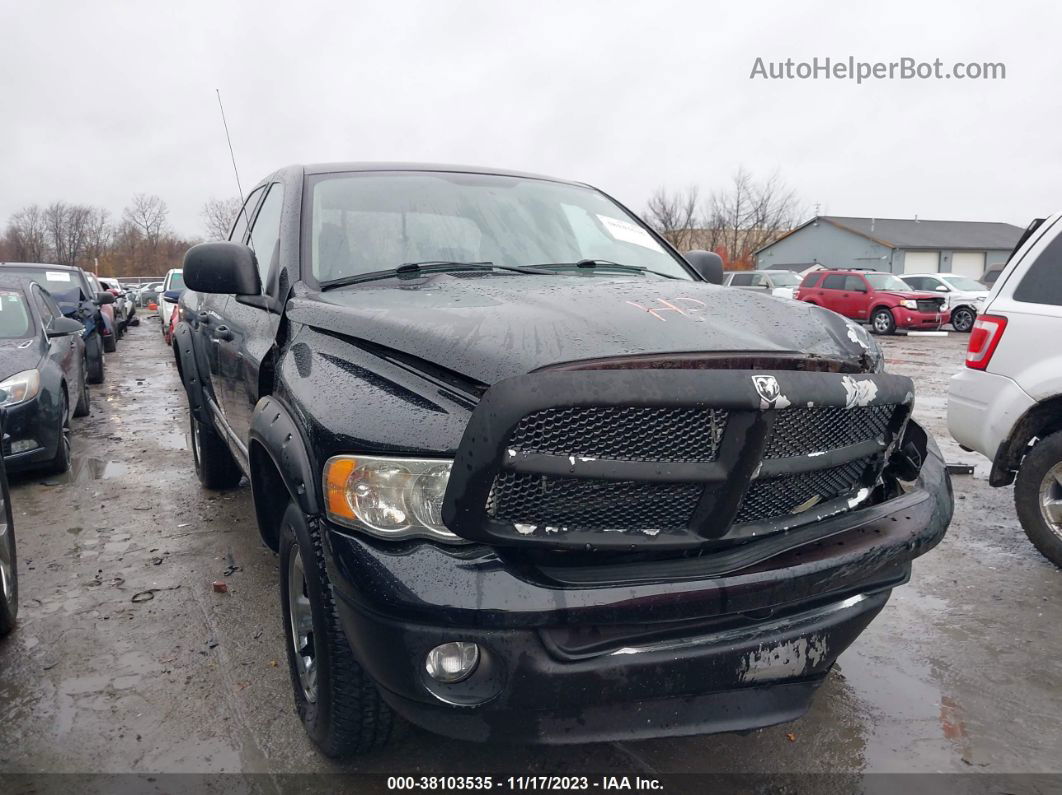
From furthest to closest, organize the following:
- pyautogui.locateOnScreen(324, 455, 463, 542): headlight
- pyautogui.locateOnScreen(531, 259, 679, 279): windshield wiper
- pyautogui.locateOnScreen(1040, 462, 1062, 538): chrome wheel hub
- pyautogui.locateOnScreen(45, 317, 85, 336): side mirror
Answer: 1. pyautogui.locateOnScreen(45, 317, 85, 336): side mirror
2. pyautogui.locateOnScreen(1040, 462, 1062, 538): chrome wheel hub
3. pyautogui.locateOnScreen(531, 259, 679, 279): windshield wiper
4. pyautogui.locateOnScreen(324, 455, 463, 542): headlight

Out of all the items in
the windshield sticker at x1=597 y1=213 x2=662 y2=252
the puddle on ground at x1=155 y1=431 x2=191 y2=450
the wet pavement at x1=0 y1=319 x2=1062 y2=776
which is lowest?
the puddle on ground at x1=155 y1=431 x2=191 y2=450

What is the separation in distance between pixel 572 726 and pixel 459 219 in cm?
206

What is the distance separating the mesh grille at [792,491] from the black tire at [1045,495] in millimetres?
2376

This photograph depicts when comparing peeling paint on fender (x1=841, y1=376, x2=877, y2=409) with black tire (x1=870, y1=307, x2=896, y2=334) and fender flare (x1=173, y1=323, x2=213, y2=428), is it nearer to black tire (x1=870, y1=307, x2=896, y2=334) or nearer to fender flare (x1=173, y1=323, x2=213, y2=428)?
fender flare (x1=173, y1=323, x2=213, y2=428)

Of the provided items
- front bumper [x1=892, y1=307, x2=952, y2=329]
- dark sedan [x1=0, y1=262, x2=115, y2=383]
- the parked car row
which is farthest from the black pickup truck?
front bumper [x1=892, y1=307, x2=952, y2=329]

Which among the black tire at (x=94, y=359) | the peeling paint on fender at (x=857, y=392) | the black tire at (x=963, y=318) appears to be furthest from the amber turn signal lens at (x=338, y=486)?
the black tire at (x=963, y=318)

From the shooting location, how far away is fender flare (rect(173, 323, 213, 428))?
466cm

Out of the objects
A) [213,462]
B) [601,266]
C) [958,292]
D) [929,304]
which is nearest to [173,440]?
[213,462]

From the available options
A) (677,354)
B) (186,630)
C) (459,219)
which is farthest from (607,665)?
(186,630)

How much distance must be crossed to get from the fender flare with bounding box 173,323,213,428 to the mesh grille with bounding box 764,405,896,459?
345cm

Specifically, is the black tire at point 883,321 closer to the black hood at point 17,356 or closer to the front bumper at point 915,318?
the front bumper at point 915,318

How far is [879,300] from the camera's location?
21062mm

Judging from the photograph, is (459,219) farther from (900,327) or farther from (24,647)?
(900,327)

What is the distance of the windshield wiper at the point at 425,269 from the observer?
9.48 ft
